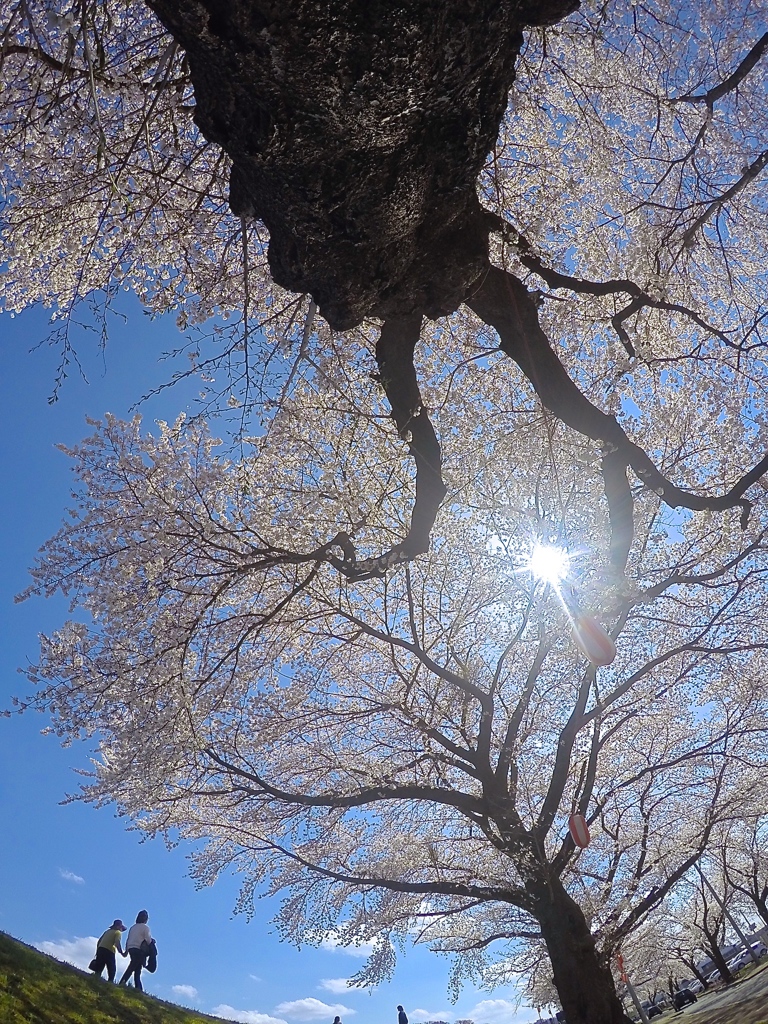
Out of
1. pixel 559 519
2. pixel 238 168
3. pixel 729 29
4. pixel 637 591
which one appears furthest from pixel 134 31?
pixel 637 591

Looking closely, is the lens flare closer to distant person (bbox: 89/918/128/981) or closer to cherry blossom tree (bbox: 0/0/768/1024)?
cherry blossom tree (bbox: 0/0/768/1024)

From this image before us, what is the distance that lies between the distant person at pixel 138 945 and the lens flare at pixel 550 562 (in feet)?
24.7

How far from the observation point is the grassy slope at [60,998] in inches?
216

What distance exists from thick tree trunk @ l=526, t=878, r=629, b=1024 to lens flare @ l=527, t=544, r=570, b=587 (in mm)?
3273

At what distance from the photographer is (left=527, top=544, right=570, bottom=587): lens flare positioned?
7.25 meters

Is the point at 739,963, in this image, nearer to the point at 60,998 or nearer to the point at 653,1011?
the point at 653,1011

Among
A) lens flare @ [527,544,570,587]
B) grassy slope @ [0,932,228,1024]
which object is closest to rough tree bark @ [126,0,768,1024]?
lens flare @ [527,544,570,587]

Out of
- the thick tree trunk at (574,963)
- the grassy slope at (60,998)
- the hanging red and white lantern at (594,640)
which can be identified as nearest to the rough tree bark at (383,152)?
the hanging red and white lantern at (594,640)

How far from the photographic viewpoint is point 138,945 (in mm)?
8781

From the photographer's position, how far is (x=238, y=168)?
2.97 meters

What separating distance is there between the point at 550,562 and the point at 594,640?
6.02 ft

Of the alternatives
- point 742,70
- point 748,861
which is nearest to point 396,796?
point 742,70

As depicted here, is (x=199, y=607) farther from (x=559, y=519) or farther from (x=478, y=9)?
(x=478, y=9)

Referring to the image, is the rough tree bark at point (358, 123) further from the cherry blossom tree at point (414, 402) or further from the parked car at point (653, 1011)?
the parked car at point (653, 1011)
